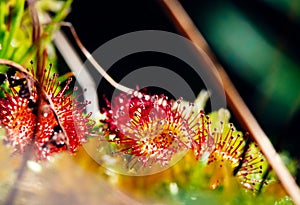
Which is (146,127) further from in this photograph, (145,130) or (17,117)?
(17,117)

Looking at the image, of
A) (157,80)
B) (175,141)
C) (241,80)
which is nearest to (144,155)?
(175,141)

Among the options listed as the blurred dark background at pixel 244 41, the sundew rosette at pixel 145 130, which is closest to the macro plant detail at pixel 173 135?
the sundew rosette at pixel 145 130

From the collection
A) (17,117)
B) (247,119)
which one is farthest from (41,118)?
(247,119)

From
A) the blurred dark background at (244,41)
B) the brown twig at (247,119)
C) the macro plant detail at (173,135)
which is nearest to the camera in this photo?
the brown twig at (247,119)

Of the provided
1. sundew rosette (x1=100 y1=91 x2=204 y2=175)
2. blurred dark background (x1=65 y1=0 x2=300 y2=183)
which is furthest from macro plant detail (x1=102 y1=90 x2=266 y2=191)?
blurred dark background (x1=65 y1=0 x2=300 y2=183)

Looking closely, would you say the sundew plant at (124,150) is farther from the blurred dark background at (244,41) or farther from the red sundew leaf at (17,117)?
the blurred dark background at (244,41)

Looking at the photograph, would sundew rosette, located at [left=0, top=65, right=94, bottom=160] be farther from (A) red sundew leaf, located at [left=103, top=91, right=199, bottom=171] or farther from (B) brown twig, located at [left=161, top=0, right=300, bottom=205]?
(B) brown twig, located at [left=161, top=0, right=300, bottom=205]
